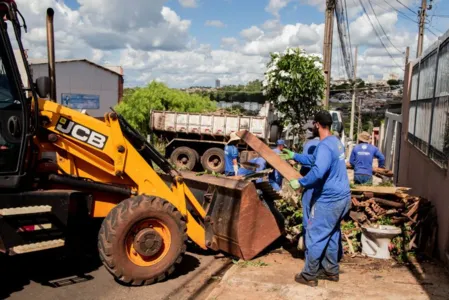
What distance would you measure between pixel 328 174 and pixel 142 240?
2220 millimetres

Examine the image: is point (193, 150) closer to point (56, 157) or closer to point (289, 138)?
point (289, 138)

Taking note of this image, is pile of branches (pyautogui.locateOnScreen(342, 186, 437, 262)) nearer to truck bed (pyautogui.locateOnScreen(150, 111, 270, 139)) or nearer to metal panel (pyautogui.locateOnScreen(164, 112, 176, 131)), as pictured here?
truck bed (pyautogui.locateOnScreen(150, 111, 270, 139))

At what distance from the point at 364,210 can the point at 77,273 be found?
403 cm

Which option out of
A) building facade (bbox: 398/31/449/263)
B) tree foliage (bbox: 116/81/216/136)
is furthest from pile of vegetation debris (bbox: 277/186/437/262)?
tree foliage (bbox: 116/81/216/136)

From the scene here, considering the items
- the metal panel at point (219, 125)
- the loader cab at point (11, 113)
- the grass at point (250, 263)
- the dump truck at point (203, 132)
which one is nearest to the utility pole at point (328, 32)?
the dump truck at point (203, 132)

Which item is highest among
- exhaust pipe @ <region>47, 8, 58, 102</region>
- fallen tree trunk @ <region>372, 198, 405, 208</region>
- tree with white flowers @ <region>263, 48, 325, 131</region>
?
tree with white flowers @ <region>263, 48, 325, 131</region>

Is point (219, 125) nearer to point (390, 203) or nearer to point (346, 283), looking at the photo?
point (390, 203)

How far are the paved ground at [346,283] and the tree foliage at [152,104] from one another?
16.3 metres

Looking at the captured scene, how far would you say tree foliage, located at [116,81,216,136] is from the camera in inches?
870

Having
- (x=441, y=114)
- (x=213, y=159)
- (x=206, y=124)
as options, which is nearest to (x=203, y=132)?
(x=206, y=124)

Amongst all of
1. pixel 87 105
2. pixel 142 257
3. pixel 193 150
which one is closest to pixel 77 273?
pixel 142 257

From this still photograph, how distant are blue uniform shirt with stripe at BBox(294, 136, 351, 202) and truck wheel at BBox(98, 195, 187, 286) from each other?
159 cm

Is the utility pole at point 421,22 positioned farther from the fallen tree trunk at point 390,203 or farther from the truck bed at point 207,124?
the fallen tree trunk at point 390,203

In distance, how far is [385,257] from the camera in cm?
616
